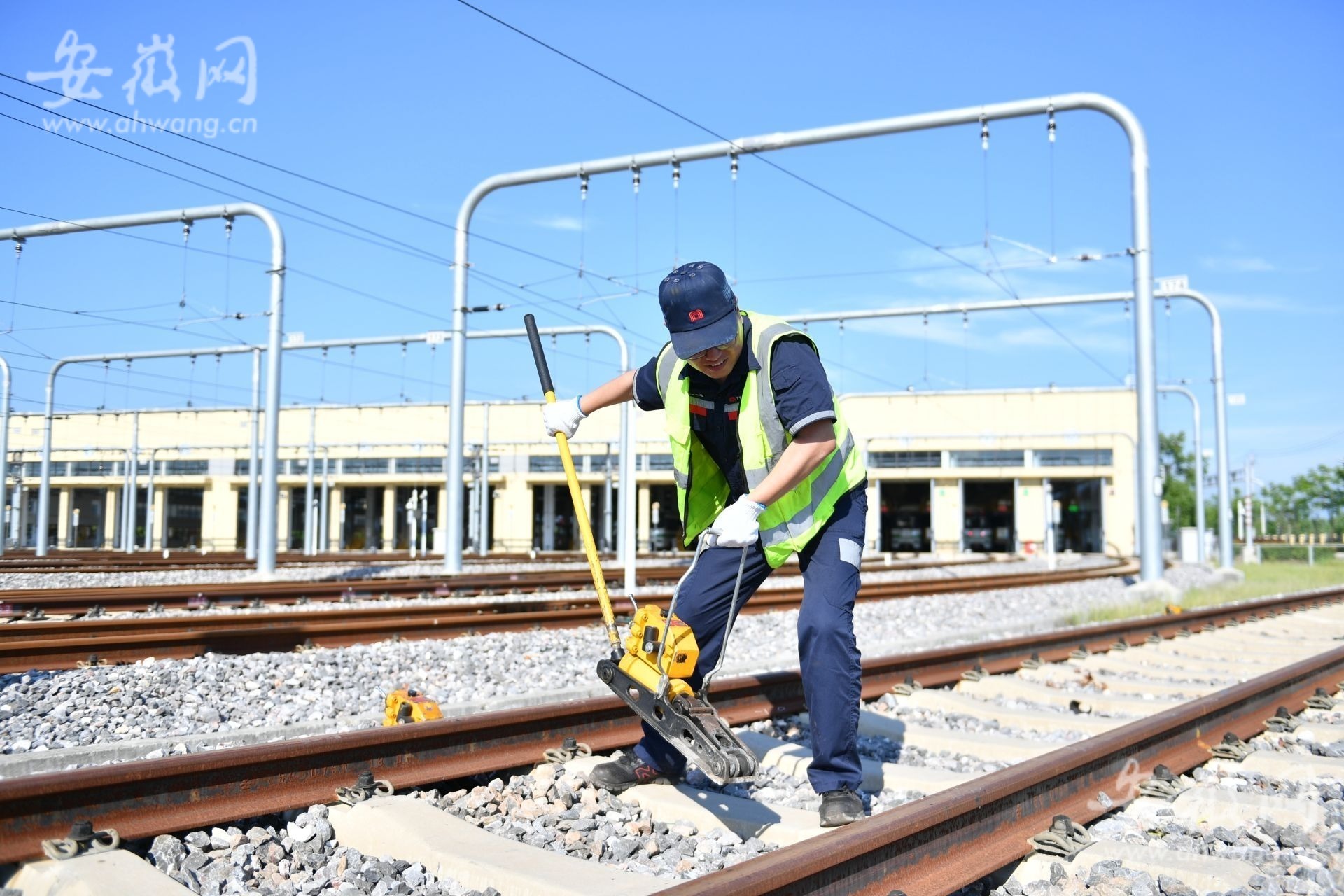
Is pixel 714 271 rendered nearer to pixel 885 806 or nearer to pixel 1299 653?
pixel 885 806

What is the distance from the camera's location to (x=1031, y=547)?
154ft

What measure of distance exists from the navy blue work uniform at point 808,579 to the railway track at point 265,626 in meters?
4.84

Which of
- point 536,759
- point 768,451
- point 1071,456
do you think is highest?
point 1071,456

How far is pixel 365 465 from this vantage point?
52.0m

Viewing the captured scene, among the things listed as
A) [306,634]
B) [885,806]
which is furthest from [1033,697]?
[306,634]

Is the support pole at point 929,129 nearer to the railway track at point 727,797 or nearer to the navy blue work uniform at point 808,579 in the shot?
the railway track at point 727,797

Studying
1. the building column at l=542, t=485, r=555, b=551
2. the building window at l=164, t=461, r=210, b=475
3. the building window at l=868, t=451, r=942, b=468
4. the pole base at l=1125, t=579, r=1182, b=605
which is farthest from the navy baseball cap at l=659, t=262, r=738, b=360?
the building window at l=164, t=461, r=210, b=475

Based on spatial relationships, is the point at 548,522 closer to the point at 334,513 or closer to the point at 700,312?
the point at 334,513

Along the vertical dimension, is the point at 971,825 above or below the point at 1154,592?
above

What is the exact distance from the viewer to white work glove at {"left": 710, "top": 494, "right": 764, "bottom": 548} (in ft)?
11.3

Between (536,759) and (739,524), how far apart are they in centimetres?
152

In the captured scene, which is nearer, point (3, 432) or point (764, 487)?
point (764, 487)

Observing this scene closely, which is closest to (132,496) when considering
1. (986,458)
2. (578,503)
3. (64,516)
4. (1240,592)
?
(64,516)

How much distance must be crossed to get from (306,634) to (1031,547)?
4312 cm
